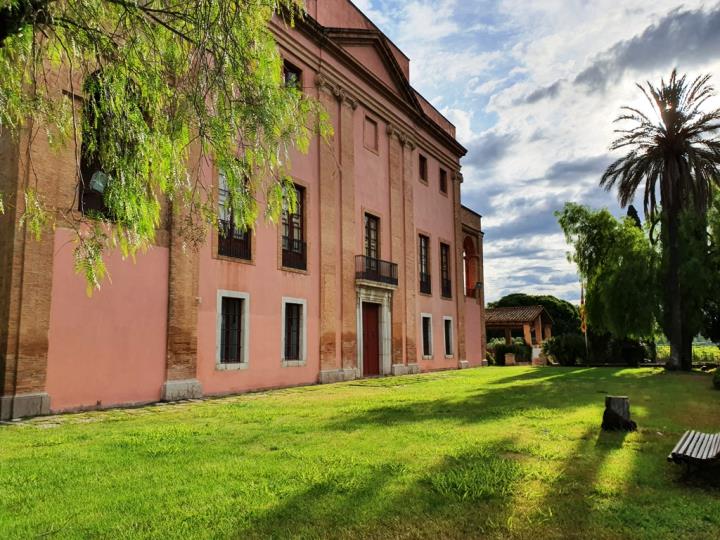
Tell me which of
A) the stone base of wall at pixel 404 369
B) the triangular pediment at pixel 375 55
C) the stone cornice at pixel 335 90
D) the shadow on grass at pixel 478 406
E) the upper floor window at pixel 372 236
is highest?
the triangular pediment at pixel 375 55

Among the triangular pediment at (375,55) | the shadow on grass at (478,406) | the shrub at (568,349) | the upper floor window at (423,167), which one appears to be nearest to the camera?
the shadow on grass at (478,406)

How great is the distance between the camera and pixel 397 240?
2164 cm

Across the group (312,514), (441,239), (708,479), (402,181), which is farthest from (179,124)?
(441,239)

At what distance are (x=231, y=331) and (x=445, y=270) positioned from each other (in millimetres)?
14248

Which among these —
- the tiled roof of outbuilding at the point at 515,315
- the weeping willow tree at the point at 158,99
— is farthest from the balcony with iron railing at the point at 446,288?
the weeping willow tree at the point at 158,99

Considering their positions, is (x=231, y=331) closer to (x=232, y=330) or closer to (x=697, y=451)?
(x=232, y=330)

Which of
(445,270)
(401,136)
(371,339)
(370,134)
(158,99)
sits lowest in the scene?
(371,339)

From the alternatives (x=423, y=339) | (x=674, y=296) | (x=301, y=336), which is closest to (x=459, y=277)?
(x=423, y=339)

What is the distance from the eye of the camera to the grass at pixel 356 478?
374cm

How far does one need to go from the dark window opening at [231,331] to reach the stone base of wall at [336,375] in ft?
11.1

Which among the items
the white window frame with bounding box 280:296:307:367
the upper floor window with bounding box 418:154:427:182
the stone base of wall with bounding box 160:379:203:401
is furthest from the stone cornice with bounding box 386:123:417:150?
the stone base of wall with bounding box 160:379:203:401

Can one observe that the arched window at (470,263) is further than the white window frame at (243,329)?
Yes

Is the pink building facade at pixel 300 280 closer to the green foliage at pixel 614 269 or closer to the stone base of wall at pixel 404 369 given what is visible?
the stone base of wall at pixel 404 369

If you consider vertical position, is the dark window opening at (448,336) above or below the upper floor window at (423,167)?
below
